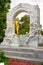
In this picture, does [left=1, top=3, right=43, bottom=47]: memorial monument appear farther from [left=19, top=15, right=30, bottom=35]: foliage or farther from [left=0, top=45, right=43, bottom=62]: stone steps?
[left=19, top=15, right=30, bottom=35]: foliage

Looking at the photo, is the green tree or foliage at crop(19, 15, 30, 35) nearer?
the green tree

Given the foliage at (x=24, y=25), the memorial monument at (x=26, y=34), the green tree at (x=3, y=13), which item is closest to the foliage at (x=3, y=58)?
the memorial monument at (x=26, y=34)

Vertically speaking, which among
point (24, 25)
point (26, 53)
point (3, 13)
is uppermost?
point (3, 13)

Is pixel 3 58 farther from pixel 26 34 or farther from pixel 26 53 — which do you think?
pixel 26 34

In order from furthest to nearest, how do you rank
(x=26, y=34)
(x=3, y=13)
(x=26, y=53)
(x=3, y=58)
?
1. (x=3, y=13)
2. (x=26, y=34)
3. (x=3, y=58)
4. (x=26, y=53)

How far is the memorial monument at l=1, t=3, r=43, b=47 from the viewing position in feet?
39.9

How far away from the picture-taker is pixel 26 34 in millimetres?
12781

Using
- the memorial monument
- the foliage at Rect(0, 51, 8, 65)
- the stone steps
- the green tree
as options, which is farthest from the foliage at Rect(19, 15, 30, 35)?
the foliage at Rect(0, 51, 8, 65)

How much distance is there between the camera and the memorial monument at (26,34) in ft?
39.9

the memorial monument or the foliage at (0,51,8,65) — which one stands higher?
the memorial monument

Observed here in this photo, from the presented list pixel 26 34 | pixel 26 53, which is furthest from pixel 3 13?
pixel 26 53

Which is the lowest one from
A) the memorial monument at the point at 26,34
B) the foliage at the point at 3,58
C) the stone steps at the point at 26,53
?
the foliage at the point at 3,58

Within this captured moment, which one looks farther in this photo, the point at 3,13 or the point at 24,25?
the point at 24,25

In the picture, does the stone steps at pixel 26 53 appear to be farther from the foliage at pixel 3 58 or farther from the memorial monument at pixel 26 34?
the memorial monument at pixel 26 34
